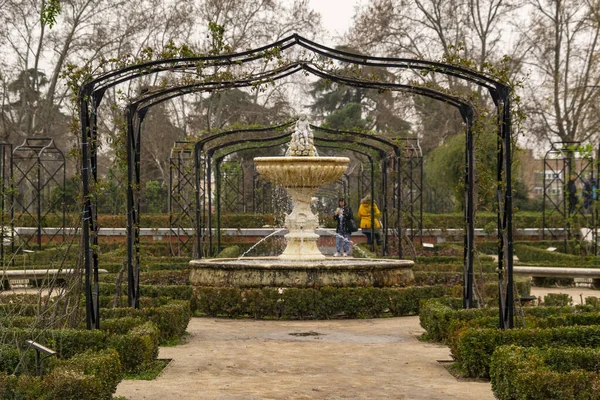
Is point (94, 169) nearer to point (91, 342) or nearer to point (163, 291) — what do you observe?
point (91, 342)

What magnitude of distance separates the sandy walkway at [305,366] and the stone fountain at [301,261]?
1302 millimetres

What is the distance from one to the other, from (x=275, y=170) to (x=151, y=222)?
47.3ft

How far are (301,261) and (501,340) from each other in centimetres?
783

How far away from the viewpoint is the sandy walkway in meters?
7.62

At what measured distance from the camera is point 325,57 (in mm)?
10859

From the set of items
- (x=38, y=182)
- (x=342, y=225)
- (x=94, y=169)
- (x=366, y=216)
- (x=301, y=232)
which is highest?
(x=38, y=182)

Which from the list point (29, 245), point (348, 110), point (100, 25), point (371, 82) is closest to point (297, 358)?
point (371, 82)

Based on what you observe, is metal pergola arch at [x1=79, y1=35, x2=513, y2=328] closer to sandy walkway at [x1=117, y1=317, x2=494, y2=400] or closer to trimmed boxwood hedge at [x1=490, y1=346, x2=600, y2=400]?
sandy walkway at [x1=117, y1=317, x2=494, y2=400]

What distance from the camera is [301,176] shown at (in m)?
16.3

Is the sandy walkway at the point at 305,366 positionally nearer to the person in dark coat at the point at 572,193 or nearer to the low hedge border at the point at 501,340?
the low hedge border at the point at 501,340

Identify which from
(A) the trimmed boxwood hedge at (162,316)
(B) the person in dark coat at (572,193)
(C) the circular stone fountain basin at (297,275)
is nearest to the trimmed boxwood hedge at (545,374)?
(A) the trimmed boxwood hedge at (162,316)

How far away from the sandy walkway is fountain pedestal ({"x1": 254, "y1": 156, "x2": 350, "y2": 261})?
426 cm

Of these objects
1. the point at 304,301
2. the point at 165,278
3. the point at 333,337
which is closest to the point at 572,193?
the point at 165,278

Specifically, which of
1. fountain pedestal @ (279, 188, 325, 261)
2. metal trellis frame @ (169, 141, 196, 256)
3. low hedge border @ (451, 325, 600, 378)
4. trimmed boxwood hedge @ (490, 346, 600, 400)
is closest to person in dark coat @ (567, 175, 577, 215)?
metal trellis frame @ (169, 141, 196, 256)
